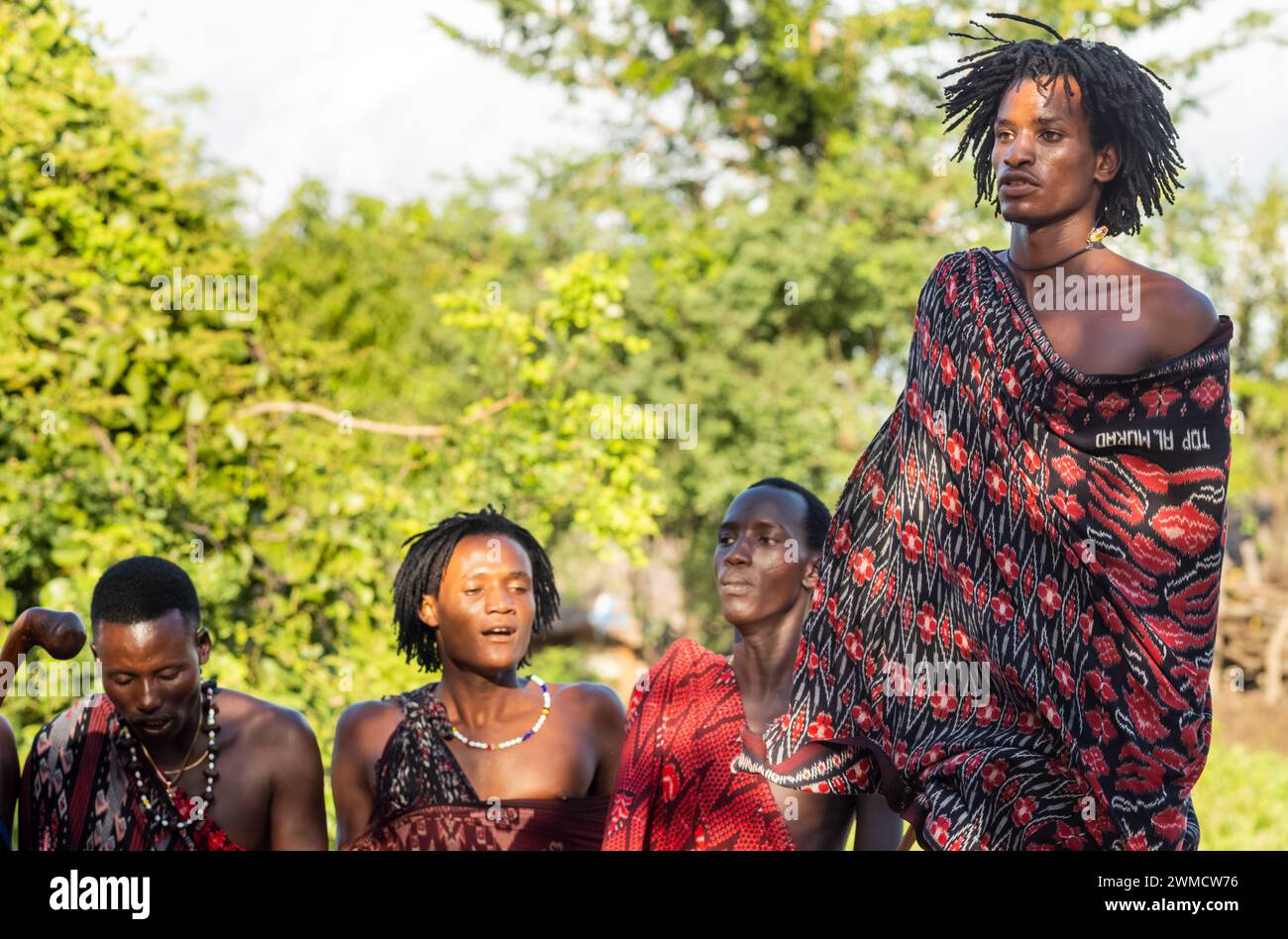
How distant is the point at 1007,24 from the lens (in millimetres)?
11039

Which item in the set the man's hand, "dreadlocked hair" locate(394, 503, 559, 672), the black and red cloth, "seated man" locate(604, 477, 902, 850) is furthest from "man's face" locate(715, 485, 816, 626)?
the man's hand

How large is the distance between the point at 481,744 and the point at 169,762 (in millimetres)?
720

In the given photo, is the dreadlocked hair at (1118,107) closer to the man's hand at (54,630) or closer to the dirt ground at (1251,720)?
the man's hand at (54,630)

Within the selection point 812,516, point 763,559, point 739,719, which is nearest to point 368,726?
point 739,719

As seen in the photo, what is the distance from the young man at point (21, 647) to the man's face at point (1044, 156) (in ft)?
7.31

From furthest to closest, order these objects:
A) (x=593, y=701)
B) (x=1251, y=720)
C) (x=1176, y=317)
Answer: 1. (x=1251, y=720)
2. (x=593, y=701)
3. (x=1176, y=317)

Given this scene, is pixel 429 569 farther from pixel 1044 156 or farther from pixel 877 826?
pixel 1044 156

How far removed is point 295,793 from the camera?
3506mm

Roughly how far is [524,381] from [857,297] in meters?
5.13

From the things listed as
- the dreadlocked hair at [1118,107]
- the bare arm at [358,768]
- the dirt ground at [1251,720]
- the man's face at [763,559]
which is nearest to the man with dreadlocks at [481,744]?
the bare arm at [358,768]

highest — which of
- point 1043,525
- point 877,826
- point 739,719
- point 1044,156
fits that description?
point 1044,156

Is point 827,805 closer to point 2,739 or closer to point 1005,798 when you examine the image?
point 1005,798

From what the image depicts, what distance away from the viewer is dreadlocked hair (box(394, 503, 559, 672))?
3.83m
